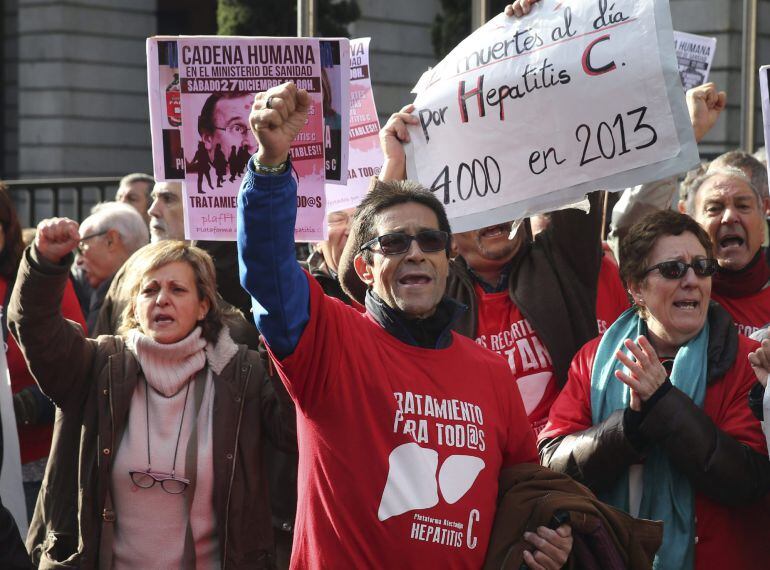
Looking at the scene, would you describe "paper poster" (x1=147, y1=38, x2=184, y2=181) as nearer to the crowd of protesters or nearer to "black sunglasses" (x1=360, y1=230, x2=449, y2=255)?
the crowd of protesters

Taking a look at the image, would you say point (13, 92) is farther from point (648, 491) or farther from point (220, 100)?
point (648, 491)

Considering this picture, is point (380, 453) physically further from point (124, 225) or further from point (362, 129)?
point (124, 225)

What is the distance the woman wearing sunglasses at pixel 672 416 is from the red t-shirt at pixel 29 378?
2061 mm

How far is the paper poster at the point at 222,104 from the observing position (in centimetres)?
452

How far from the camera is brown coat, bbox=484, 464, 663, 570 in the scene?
3348 millimetres

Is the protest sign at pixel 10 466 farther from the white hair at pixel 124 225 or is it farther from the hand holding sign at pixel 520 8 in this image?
the hand holding sign at pixel 520 8

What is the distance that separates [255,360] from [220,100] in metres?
0.99

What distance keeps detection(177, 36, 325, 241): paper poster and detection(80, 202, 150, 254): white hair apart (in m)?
1.78

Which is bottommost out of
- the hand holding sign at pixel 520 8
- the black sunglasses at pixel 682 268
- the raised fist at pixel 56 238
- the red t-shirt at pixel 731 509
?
the red t-shirt at pixel 731 509

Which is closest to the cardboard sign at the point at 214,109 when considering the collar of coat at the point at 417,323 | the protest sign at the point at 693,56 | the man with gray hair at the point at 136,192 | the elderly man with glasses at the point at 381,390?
the elderly man with glasses at the point at 381,390

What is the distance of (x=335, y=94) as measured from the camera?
4520 mm

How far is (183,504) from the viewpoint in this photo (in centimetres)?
419

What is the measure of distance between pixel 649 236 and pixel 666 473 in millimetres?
775

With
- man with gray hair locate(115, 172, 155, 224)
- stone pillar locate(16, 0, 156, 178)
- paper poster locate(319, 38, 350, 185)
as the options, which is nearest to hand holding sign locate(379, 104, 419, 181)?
paper poster locate(319, 38, 350, 185)
